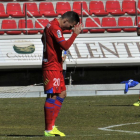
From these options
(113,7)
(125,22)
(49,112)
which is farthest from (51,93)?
(113,7)

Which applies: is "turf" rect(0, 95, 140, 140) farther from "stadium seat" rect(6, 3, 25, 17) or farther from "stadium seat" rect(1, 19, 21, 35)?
"stadium seat" rect(6, 3, 25, 17)

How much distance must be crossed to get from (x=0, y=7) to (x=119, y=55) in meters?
6.90

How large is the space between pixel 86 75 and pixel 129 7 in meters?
4.24

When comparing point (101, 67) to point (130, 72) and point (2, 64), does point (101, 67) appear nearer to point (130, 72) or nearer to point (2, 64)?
point (130, 72)

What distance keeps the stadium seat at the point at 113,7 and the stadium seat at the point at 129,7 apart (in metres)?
0.24

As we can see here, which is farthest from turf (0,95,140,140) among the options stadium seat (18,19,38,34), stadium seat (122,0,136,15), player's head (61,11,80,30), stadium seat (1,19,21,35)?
stadium seat (122,0,136,15)

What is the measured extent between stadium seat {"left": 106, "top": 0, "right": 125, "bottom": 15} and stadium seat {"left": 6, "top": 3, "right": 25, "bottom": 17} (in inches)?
180

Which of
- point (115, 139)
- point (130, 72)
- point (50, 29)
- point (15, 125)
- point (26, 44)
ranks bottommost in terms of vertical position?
point (130, 72)

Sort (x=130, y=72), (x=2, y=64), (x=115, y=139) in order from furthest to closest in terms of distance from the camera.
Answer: (x=130, y=72) → (x=2, y=64) → (x=115, y=139)

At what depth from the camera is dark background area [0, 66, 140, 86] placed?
976 inches

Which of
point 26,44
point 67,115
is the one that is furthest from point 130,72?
point 67,115

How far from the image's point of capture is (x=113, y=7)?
26.1 metres

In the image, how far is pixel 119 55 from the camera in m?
23.8

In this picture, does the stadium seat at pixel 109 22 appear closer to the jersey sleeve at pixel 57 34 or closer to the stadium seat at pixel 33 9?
the stadium seat at pixel 33 9
